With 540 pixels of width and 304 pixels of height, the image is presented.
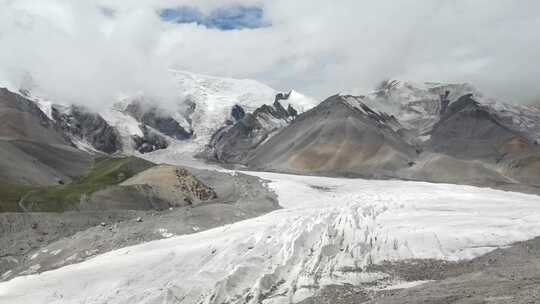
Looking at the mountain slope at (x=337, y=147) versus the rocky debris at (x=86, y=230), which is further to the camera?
the mountain slope at (x=337, y=147)

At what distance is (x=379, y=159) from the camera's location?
489 ft

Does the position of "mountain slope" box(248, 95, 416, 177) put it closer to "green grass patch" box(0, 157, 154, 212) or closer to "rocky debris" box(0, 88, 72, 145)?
"rocky debris" box(0, 88, 72, 145)

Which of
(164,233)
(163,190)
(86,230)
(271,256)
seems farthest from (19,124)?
(271,256)

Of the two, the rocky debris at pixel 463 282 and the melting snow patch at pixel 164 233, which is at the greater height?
the melting snow patch at pixel 164 233

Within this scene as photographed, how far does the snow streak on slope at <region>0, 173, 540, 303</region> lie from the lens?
3020cm

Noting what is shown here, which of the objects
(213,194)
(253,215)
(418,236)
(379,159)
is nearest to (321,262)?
(418,236)

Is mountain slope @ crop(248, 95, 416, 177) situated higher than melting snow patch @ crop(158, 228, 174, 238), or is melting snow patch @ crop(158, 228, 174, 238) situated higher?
mountain slope @ crop(248, 95, 416, 177)

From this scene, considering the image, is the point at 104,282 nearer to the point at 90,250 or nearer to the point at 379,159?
the point at 90,250

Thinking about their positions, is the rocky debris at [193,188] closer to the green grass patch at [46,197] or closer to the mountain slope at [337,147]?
the green grass patch at [46,197]

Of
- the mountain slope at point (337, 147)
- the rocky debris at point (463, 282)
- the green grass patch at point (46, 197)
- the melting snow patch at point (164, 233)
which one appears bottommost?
the rocky debris at point (463, 282)

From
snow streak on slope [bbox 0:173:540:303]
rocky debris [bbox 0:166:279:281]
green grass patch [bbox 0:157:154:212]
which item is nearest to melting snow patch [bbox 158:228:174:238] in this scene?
rocky debris [bbox 0:166:279:281]

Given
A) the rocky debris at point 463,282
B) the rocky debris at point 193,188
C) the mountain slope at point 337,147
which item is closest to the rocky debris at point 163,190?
the rocky debris at point 193,188

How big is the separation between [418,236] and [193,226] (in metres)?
16.6

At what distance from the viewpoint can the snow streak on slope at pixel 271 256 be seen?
3020cm
